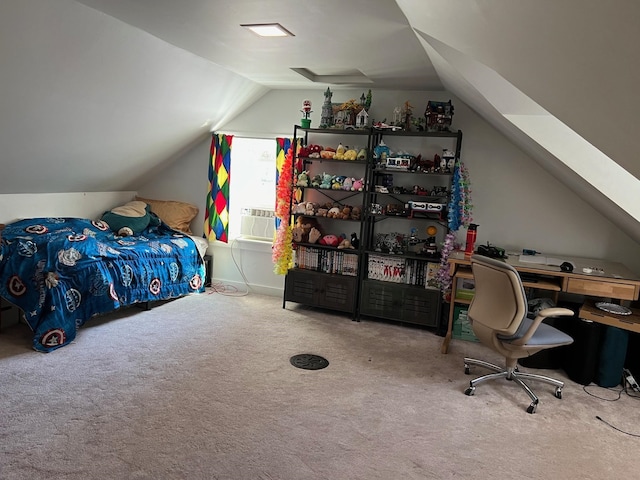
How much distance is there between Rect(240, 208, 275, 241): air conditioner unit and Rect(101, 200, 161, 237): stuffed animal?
95cm

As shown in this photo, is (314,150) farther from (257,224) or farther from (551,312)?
(551,312)

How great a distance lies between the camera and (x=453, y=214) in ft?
13.4

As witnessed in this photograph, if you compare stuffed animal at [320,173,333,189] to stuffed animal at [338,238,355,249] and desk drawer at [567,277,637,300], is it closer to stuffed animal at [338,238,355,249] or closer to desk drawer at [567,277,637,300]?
stuffed animal at [338,238,355,249]

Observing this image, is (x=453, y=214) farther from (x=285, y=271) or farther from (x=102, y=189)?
(x=102, y=189)

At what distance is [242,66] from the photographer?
13.6 ft

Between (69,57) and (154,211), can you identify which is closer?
(69,57)

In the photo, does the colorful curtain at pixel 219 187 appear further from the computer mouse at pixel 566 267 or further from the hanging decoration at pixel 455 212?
the computer mouse at pixel 566 267

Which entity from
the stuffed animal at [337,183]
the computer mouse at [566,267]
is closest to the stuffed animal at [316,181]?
the stuffed animal at [337,183]

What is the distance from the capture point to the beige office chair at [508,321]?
116 inches

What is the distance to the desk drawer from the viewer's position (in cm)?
339

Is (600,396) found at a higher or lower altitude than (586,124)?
lower

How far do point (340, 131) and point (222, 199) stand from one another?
168cm

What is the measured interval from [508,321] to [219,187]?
3.53 m

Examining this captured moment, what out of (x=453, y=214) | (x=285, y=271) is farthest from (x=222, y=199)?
(x=453, y=214)
